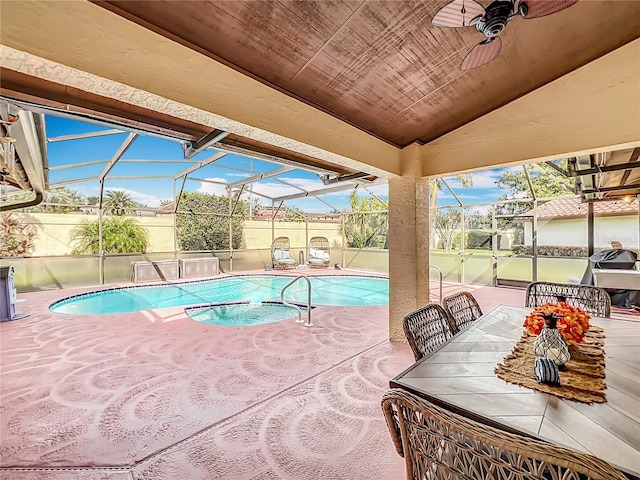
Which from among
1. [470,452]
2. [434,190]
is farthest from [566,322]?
[434,190]

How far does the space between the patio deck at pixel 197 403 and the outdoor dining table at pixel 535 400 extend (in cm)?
80

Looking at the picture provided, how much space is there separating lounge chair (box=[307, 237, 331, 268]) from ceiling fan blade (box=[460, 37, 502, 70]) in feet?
32.9

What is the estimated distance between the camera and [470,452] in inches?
32.3

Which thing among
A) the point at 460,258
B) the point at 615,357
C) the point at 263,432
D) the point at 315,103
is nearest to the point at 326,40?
the point at 315,103

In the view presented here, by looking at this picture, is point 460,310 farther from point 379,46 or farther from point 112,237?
point 112,237

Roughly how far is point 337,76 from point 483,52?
1019 millimetres

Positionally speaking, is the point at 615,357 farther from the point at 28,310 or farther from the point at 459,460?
the point at 28,310

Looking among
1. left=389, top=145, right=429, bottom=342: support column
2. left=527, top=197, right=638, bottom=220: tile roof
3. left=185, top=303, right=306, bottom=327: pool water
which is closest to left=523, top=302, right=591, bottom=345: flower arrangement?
left=389, top=145, right=429, bottom=342: support column

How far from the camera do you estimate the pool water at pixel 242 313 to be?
557cm

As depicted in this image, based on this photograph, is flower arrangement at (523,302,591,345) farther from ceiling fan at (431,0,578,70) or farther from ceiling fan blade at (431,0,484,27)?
ceiling fan blade at (431,0,484,27)

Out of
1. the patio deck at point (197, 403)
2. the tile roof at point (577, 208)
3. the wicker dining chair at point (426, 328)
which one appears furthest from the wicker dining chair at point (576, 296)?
the tile roof at point (577, 208)

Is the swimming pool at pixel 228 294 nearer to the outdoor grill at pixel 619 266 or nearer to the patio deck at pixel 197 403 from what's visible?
the patio deck at pixel 197 403

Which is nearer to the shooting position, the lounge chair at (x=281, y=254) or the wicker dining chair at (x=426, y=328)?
the wicker dining chair at (x=426, y=328)

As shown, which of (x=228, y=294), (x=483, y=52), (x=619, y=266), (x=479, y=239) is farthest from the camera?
(x=479, y=239)
